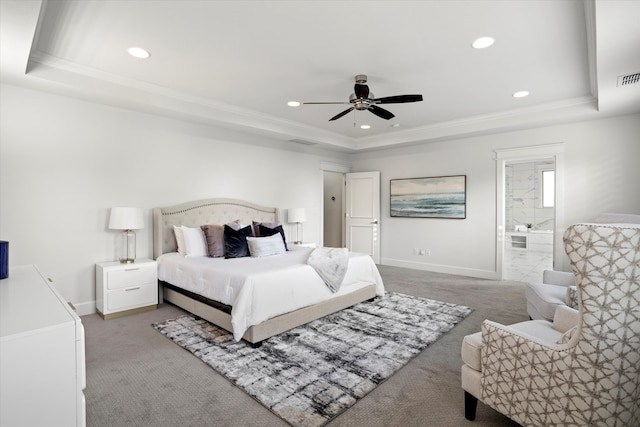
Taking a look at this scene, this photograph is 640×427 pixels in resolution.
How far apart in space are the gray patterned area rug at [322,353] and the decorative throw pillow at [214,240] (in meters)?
0.86

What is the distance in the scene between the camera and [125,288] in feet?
12.2

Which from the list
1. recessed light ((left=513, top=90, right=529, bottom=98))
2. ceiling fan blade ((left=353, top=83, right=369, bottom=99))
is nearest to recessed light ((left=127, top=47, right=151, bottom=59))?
ceiling fan blade ((left=353, top=83, right=369, bottom=99))

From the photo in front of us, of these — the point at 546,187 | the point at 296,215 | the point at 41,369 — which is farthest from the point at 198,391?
the point at 546,187

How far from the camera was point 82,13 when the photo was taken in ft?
7.93

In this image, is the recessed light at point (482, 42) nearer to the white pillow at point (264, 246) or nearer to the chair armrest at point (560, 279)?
the chair armrest at point (560, 279)

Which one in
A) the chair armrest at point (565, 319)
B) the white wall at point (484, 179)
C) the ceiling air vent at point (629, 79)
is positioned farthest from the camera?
the white wall at point (484, 179)

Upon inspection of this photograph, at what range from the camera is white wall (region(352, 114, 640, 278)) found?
4.49m

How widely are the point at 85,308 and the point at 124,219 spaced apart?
1.13 meters

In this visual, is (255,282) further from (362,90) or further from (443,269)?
(443,269)

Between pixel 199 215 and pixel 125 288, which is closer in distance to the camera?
pixel 125 288

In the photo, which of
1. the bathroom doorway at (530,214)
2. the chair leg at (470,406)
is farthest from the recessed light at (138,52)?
the bathroom doorway at (530,214)

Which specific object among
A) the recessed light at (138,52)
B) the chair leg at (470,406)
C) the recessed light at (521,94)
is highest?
the recessed light at (521,94)

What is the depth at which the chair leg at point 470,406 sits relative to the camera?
1.90 m

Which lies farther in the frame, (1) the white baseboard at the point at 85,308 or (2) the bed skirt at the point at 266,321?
(1) the white baseboard at the point at 85,308
